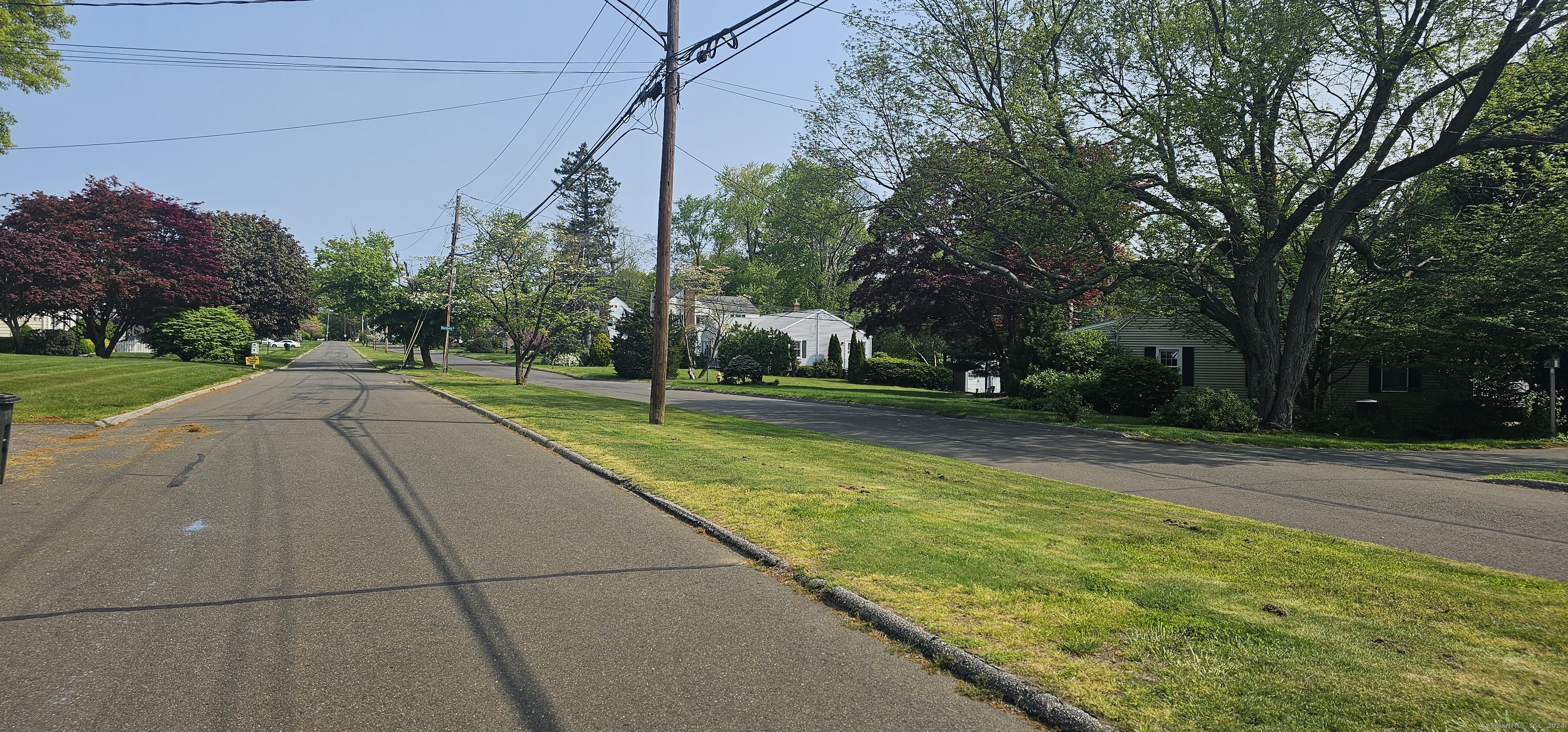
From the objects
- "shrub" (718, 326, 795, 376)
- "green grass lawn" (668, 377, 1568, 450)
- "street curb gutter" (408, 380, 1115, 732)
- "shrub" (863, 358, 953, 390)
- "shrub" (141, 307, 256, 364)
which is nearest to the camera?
"street curb gutter" (408, 380, 1115, 732)

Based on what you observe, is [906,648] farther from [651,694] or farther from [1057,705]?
[651,694]

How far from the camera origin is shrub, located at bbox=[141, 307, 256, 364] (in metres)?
43.3

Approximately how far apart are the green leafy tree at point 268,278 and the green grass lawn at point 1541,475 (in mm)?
54992

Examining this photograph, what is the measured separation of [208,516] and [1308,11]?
21.3m

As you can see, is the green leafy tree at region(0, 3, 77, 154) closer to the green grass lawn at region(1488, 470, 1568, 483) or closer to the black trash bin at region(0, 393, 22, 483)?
the black trash bin at region(0, 393, 22, 483)

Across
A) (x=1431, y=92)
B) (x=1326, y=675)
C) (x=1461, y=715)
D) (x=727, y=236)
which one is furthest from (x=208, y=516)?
(x=727, y=236)

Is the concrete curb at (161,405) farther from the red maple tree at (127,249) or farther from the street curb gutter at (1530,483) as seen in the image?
the street curb gutter at (1530,483)

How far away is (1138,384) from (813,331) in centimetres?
3242

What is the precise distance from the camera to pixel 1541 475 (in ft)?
40.5

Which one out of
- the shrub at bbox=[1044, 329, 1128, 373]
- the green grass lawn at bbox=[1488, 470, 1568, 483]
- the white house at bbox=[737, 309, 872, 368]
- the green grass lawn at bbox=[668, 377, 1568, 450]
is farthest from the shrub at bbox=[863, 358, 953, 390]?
the green grass lawn at bbox=[1488, 470, 1568, 483]

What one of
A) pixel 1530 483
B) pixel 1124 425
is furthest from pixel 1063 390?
pixel 1530 483

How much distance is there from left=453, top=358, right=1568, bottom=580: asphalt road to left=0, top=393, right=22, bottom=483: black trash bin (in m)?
12.3

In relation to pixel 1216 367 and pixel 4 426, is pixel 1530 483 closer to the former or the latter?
pixel 4 426

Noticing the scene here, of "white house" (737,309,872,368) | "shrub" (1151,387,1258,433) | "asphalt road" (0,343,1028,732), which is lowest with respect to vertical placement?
"asphalt road" (0,343,1028,732)
